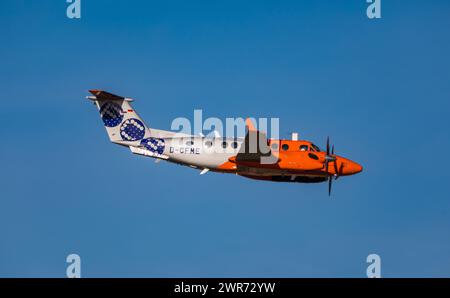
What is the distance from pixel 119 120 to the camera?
69.4 m

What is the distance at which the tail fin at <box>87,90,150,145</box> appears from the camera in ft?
226

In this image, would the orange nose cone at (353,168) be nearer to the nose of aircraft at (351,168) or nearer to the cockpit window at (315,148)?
the nose of aircraft at (351,168)

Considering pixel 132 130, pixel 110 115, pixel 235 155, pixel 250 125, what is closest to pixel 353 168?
pixel 235 155

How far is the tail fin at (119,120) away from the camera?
2712 inches

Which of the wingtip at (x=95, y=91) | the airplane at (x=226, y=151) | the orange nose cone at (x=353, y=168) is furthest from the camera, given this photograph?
the orange nose cone at (x=353, y=168)

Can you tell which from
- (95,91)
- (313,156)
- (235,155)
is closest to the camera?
(235,155)

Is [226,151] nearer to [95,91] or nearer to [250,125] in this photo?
[250,125]

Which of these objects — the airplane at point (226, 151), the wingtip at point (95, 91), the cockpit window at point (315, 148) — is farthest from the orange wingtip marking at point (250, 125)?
the wingtip at point (95, 91)

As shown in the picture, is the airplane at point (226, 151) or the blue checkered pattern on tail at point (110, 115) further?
the blue checkered pattern on tail at point (110, 115)

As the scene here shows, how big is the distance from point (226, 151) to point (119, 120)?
8.73 metres

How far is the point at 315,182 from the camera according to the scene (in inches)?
2741
